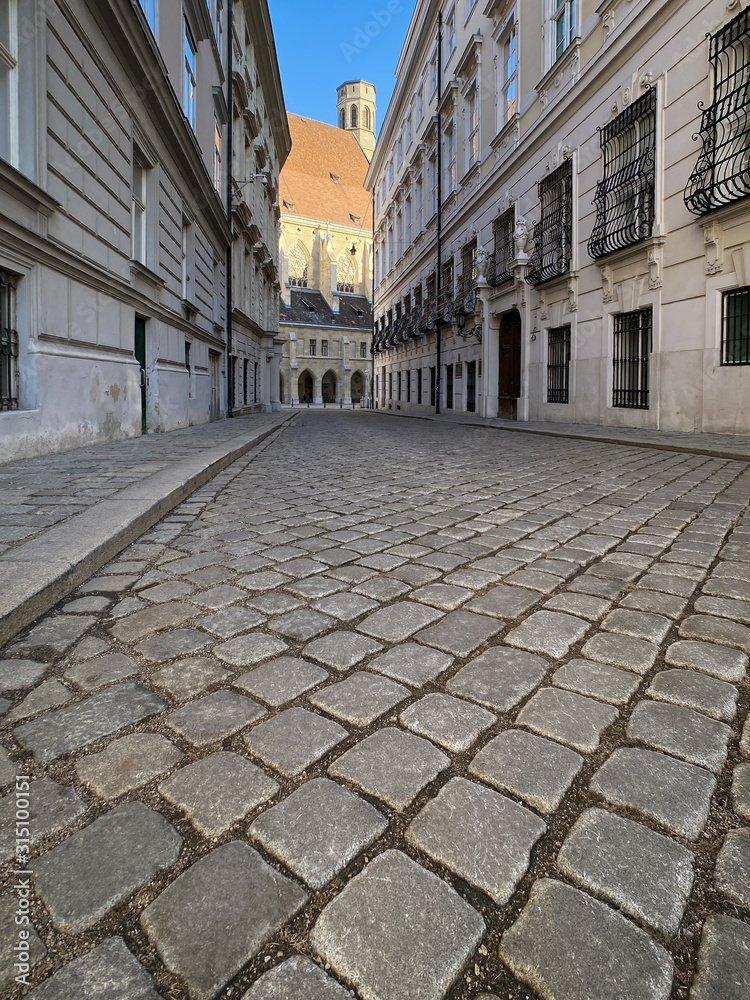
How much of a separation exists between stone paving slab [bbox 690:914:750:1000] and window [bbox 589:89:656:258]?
12.3 meters

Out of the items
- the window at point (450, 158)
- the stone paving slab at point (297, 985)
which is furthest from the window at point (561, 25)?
the stone paving slab at point (297, 985)

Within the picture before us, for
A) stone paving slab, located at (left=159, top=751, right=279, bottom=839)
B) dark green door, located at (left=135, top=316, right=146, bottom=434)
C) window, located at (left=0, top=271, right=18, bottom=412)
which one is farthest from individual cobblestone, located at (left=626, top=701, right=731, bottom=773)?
dark green door, located at (left=135, top=316, right=146, bottom=434)

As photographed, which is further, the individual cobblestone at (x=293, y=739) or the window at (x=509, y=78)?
the window at (x=509, y=78)

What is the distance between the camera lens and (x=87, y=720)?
1664 millimetres

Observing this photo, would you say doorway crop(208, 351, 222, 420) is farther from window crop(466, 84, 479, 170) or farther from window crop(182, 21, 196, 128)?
window crop(466, 84, 479, 170)

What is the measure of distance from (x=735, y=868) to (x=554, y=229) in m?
16.1

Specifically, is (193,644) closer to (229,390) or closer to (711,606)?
(711,606)

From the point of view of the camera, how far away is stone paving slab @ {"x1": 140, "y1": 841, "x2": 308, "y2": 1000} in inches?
37.1

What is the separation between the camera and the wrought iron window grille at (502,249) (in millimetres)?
17109

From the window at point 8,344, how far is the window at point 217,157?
12.8m

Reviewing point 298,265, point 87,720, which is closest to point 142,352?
point 87,720

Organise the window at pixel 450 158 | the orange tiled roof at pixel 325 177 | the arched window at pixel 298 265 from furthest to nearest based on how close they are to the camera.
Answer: the orange tiled roof at pixel 325 177 < the arched window at pixel 298 265 < the window at pixel 450 158

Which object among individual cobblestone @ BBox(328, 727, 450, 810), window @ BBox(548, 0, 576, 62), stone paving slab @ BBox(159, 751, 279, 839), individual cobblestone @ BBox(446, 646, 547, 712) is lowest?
stone paving slab @ BBox(159, 751, 279, 839)

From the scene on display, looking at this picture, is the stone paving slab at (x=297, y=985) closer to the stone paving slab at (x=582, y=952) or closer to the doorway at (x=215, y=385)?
the stone paving slab at (x=582, y=952)
